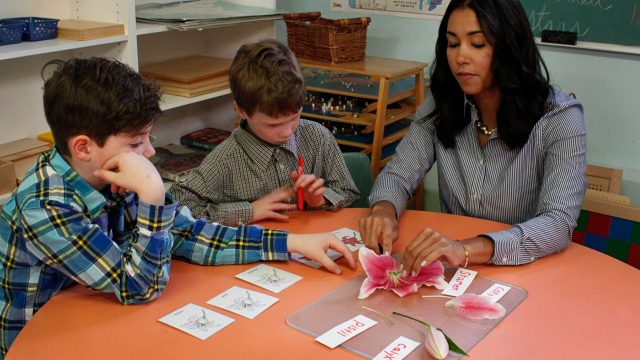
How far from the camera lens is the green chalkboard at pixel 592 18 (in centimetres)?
279

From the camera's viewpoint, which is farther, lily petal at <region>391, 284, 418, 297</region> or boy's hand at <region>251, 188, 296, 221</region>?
boy's hand at <region>251, 188, 296, 221</region>

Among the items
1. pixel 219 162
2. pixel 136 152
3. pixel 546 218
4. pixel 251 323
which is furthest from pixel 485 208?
pixel 136 152

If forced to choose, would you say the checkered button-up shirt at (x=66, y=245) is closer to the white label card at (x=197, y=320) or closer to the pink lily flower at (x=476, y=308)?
the white label card at (x=197, y=320)

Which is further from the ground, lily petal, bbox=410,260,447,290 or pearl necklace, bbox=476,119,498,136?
pearl necklace, bbox=476,119,498,136

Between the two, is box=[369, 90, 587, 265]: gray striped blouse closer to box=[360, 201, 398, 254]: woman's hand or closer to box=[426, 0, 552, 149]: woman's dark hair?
box=[426, 0, 552, 149]: woman's dark hair

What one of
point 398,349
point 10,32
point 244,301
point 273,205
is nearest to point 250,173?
point 273,205

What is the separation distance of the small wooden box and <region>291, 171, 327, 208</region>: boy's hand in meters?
1.00

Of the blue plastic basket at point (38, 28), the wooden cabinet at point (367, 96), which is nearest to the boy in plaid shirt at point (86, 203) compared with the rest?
the blue plastic basket at point (38, 28)

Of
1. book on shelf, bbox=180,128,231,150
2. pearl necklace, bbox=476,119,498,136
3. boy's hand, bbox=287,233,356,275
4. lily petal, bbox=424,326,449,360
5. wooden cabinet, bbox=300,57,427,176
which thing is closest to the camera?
lily petal, bbox=424,326,449,360

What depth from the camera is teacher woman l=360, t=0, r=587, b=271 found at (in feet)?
5.39

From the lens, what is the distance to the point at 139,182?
1.29 metres

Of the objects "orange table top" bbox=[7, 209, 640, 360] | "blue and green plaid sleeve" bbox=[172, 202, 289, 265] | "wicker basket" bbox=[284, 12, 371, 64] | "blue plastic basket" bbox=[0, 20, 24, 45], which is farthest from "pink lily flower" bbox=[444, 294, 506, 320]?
"wicker basket" bbox=[284, 12, 371, 64]

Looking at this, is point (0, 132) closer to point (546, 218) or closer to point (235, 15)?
point (235, 15)

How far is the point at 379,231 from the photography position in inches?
63.4
